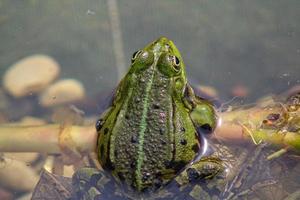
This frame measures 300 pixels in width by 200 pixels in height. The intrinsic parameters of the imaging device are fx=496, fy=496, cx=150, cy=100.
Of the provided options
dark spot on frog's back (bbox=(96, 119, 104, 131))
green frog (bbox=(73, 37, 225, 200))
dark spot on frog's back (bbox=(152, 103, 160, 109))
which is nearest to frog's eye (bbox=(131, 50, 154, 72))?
green frog (bbox=(73, 37, 225, 200))

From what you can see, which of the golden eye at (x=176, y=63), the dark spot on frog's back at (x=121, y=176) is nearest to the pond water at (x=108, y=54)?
the golden eye at (x=176, y=63)

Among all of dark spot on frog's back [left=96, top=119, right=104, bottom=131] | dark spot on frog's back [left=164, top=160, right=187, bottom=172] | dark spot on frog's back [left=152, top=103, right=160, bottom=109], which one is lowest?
dark spot on frog's back [left=164, top=160, right=187, bottom=172]

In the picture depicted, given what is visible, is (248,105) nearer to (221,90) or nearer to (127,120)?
(221,90)

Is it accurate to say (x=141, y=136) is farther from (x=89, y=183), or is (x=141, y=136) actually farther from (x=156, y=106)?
(x=89, y=183)

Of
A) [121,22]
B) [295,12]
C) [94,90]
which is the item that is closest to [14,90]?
[94,90]

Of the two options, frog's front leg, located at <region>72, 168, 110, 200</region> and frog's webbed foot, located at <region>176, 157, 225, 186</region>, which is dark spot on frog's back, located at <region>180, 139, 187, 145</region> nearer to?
frog's webbed foot, located at <region>176, 157, 225, 186</region>

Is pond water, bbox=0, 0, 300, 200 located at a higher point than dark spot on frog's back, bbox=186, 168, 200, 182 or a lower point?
higher

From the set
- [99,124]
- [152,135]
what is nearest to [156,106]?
[152,135]
